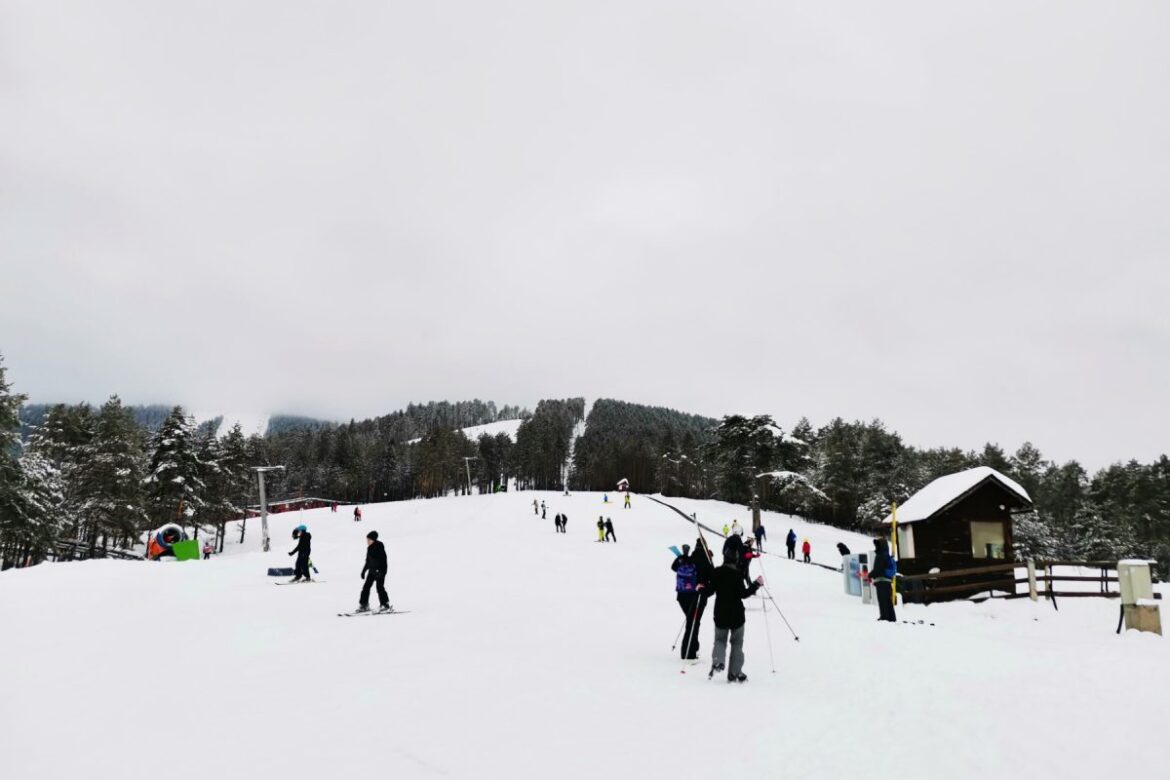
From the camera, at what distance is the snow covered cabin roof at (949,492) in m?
22.2

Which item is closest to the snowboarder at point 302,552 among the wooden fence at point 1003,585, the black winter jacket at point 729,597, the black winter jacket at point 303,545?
the black winter jacket at point 303,545

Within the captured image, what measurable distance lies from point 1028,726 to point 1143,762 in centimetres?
100

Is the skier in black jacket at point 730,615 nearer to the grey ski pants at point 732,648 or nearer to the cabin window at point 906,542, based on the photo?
the grey ski pants at point 732,648

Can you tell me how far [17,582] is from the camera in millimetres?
15781

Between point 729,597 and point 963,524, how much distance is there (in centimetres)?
1875

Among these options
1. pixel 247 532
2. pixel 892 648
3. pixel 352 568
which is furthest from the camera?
pixel 247 532

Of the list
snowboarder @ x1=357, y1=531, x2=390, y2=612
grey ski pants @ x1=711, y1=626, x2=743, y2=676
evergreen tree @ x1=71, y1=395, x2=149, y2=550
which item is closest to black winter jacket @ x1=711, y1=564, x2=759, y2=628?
grey ski pants @ x1=711, y1=626, x2=743, y2=676

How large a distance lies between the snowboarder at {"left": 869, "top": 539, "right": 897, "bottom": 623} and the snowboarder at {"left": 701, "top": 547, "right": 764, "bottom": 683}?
773cm

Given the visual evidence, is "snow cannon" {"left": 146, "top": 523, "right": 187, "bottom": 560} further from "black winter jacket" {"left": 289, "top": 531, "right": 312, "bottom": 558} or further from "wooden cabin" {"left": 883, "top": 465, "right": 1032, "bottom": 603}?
"wooden cabin" {"left": 883, "top": 465, "right": 1032, "bottom": 603}

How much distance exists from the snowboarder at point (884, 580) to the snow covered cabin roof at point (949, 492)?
8.72 metres

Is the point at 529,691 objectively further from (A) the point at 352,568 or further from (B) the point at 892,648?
(A) the point at 352,568

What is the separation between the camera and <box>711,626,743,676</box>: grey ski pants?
27.8ft

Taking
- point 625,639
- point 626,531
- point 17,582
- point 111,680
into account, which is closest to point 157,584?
point 17,582

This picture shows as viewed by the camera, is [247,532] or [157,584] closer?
[157,584]
